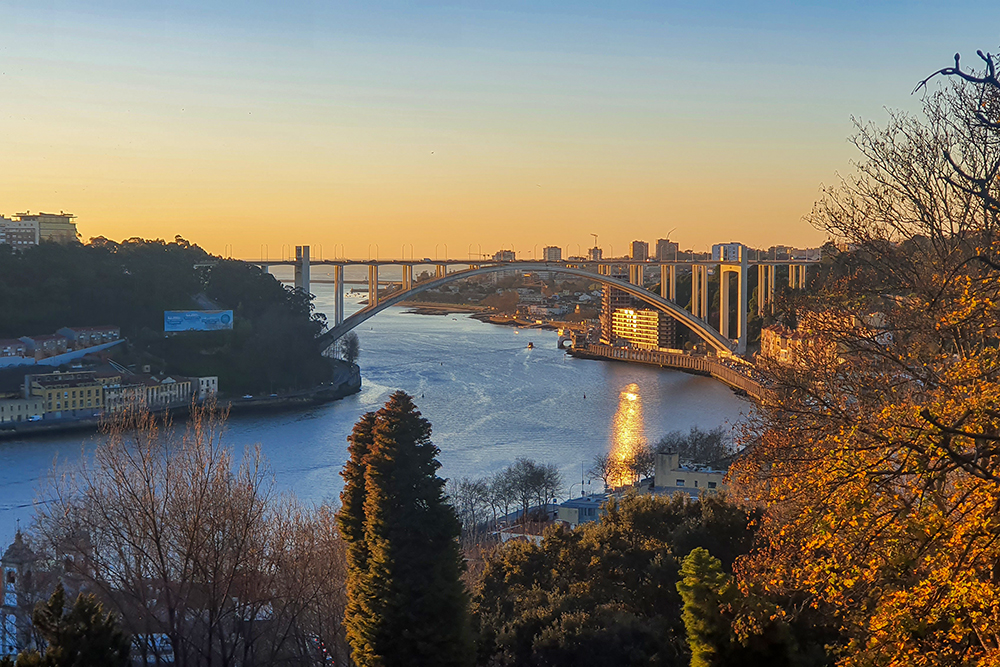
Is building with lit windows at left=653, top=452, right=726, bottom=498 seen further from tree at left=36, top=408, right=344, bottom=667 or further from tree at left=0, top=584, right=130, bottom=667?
tree at left=0, top=584, right=130, bottom=667

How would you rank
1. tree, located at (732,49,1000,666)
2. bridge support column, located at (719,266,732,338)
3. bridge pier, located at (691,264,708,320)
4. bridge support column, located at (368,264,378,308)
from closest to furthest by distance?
tree, located at (732,49,1000,666)
bridge support column, located at (368,264,378,308)
bridge support column, located at (719,266,732,338)
bridge pier, located at (691,264,708,320)

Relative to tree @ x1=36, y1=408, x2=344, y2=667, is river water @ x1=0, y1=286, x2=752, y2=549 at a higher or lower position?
lower

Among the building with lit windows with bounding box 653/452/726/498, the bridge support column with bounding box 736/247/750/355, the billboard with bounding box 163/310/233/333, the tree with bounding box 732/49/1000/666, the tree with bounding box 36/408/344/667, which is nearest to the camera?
the tree with bounding box 732/49/1000/666

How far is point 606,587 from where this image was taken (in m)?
2.45

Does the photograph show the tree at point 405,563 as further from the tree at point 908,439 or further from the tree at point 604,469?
the tree at point 604,469

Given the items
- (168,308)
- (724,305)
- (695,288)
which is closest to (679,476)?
(724,305)

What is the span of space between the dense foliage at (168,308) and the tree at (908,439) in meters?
10.3

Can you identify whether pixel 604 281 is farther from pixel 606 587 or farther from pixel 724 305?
pixel 606 587

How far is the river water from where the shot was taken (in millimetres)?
6895

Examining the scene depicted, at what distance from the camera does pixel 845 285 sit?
5.25ft

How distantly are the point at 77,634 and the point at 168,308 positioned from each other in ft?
40.0

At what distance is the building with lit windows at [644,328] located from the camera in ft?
57.5

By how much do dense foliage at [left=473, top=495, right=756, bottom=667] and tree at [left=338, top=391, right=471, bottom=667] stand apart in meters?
0.19

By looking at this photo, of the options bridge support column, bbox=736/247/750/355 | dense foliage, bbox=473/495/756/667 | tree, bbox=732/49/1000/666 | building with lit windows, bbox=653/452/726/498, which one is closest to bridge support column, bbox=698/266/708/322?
bridge support column, bbox=736/247/750/355
